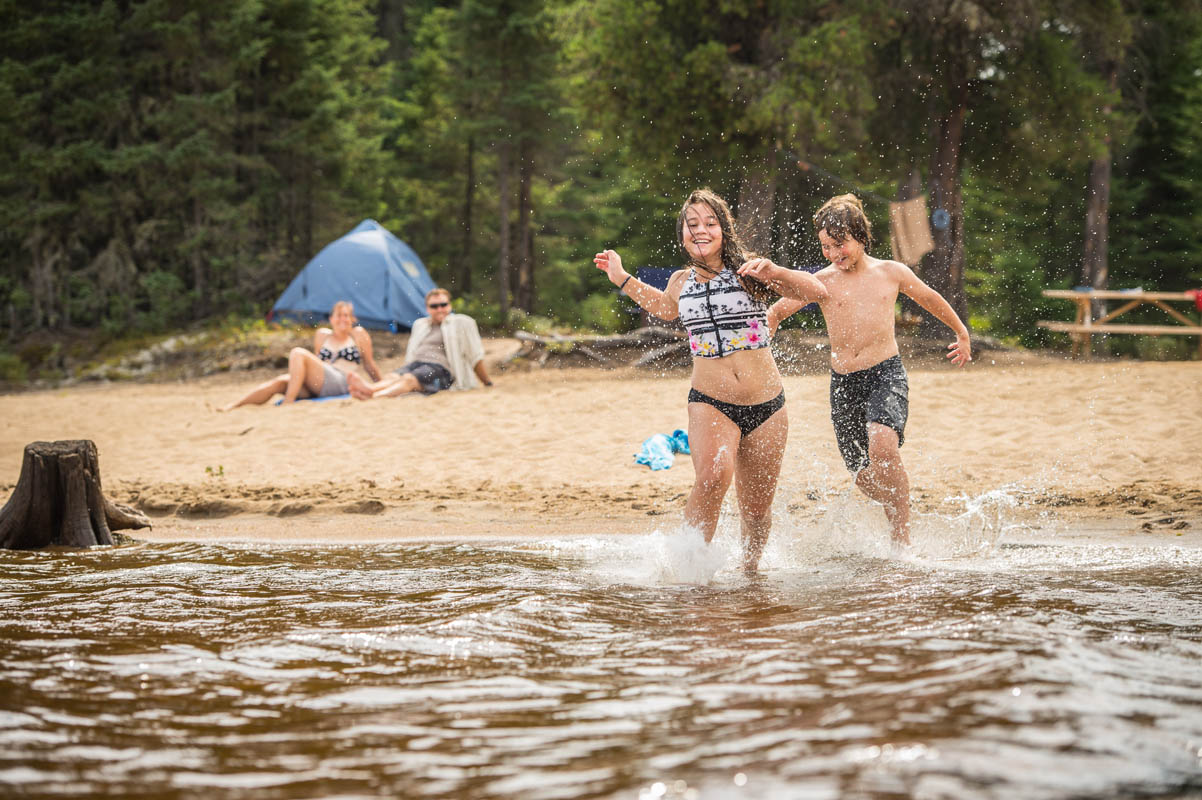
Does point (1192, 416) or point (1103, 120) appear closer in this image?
point (1192, 416)

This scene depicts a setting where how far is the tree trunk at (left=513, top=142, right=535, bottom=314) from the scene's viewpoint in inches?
1114

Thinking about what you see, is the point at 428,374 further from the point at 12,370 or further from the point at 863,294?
the point at 12,370

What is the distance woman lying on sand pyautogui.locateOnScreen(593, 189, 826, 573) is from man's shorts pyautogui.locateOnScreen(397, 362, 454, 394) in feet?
27.8

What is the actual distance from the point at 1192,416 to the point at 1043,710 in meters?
7.97

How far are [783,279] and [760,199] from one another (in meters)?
15.1

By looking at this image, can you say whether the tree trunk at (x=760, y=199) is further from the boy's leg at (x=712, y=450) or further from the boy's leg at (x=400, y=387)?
the boy's leg at (x=712, y=450)

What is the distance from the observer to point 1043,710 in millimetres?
3393

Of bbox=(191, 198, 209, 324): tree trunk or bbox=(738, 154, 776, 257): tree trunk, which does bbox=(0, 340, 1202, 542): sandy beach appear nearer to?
bbox=(738, 154, 776, 257): tree trunk

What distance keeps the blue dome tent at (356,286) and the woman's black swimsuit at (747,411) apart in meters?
18.5

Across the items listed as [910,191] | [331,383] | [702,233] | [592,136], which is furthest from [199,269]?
[702,233]

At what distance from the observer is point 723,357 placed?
5309mm

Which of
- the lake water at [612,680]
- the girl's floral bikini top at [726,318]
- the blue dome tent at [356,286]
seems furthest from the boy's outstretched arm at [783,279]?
the blue dome tent at [356,286]

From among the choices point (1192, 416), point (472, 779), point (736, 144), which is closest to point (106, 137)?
point (736, 144)

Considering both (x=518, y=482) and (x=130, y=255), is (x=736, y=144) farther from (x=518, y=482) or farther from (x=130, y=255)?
(x=130, y=255)
